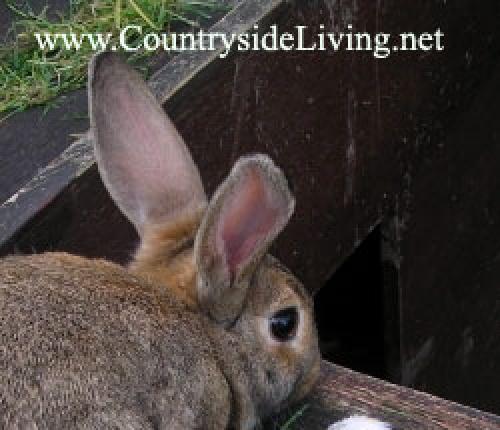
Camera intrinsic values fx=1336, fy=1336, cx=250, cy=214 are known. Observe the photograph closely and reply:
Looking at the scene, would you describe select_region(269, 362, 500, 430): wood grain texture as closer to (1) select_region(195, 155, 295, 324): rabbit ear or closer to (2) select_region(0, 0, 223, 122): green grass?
(1) select_region(195, 155, 295, 324): rabbit ear

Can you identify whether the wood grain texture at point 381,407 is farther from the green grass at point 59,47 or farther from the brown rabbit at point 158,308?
the green grass at point 59,47

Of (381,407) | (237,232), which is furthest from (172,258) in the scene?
(381,407)

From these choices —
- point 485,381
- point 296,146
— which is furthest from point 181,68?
point 485,381

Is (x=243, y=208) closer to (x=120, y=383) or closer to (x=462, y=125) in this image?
(x=120, y=383)

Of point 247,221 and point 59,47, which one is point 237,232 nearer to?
point 247,221

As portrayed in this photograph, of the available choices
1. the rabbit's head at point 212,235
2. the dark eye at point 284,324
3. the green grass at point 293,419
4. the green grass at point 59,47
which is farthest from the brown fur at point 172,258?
the green grass at point 59,47

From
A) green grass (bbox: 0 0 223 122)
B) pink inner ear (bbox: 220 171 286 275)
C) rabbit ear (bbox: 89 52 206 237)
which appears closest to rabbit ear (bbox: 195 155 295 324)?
pink inner ear (bbox: 220 171 286 275)
